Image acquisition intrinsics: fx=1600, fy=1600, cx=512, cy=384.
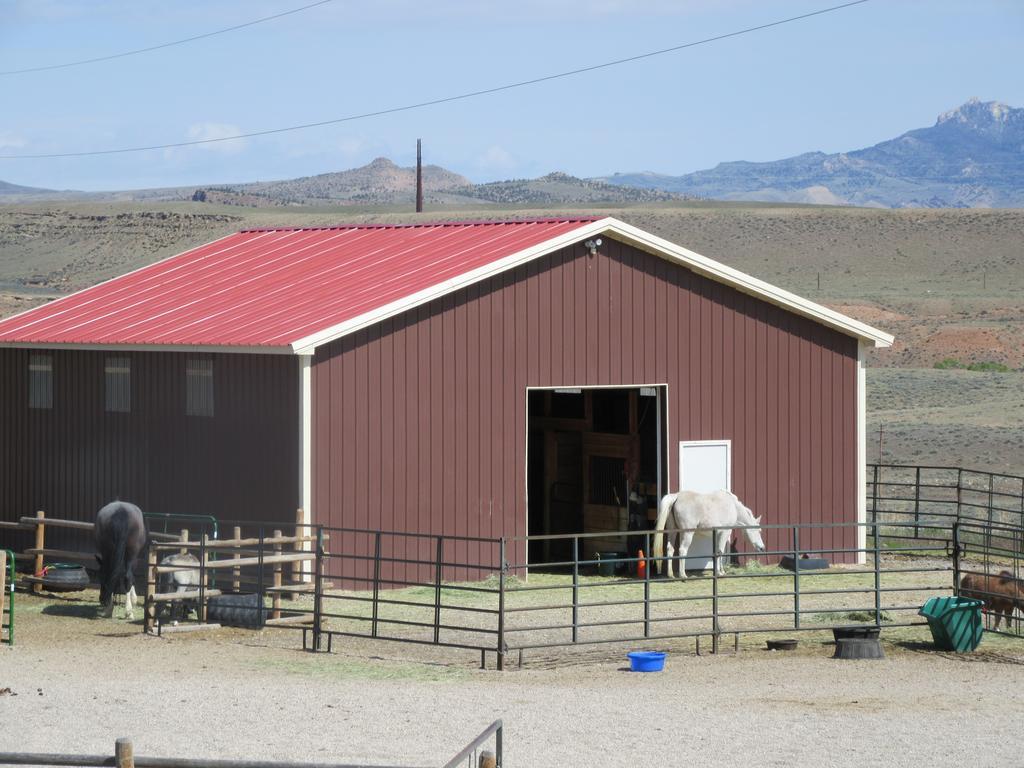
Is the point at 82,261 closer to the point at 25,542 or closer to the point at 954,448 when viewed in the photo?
the point at 954,448

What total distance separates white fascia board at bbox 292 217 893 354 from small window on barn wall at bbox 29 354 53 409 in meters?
5.35

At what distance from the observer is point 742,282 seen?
21.9 meters

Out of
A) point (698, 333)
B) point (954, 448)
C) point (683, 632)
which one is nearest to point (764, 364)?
point (698, 333)

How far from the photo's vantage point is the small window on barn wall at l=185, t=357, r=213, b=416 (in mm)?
19578

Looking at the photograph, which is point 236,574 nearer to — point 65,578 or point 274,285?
point 65,578

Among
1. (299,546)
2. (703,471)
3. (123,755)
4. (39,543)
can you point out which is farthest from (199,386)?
(123,755)

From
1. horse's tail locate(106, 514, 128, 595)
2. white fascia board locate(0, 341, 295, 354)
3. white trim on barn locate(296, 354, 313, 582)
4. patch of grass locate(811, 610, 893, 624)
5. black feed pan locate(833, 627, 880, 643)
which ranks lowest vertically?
patch of grass locate(811, 610, 893, 624)

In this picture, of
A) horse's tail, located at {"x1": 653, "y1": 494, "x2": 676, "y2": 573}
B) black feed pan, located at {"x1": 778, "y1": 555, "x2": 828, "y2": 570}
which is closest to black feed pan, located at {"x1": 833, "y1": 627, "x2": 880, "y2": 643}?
horse's tail, located at {"x1": 653, "y1": 494, "x2": 676, "y2": 573}

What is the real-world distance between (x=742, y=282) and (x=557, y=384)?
317 cm

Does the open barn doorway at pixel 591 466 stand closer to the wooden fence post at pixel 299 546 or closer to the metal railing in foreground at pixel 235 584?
the wooden fence post at pixel 299 546

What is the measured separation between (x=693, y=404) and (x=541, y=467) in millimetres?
3540

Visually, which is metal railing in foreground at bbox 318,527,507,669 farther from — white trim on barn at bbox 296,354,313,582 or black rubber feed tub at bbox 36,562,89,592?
black rubber feed tub at bbox 36,562,89,592

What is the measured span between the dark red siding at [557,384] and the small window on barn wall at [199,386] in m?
1.83

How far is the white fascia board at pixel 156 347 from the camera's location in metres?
18.0
